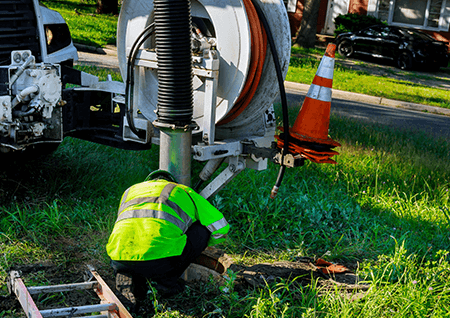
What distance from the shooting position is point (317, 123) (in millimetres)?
3520

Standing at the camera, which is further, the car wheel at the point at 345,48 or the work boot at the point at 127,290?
the car wheel at the point at 345,48

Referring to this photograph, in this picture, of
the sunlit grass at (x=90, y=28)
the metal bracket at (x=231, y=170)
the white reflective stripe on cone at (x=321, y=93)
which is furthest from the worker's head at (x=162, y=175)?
the sunlit grass at (x=90, y=28)

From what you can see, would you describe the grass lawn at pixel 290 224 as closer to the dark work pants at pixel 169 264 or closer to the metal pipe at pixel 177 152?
the dark work pants at pixel 169 264

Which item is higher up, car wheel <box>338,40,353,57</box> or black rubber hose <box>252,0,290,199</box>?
black rubber hose <box>252,0,290,199</box>

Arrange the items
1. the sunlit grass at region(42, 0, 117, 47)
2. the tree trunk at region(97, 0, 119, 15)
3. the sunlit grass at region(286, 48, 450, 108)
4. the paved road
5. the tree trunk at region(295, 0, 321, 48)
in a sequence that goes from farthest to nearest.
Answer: the tree trunk at region(97, 0, 119, 15), the tree trunk at region(295, 0, 321, 48), the sunlit grass at region(42, 0, 117, 47), the sunlit grass at region(286, 48, 450, 108), the paved road

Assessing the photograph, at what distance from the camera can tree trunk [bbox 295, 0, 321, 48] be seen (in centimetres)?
1877

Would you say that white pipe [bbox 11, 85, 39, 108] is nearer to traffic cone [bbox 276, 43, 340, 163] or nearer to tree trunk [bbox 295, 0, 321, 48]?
traffic cone [bbox 276, 43, 340, 163]

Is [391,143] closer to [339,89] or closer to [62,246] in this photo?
[62,246]

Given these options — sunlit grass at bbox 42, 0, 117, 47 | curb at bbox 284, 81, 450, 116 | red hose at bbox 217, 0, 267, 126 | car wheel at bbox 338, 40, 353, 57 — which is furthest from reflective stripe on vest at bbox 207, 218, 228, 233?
car wheel at bbox 338, 40, 353, 57

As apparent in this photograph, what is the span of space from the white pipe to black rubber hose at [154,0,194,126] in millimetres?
1130

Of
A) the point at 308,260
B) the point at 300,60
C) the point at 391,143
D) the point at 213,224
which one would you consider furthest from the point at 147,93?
the point at 300,60

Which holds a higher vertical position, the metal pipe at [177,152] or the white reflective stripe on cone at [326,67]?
the white reflective stripe on cone at [326,67]

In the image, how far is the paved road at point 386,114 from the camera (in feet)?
30.2

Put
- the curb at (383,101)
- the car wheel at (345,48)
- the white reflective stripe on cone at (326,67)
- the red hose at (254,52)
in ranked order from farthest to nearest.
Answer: the car wheel at (345,48) < the curb at (383,101) < the red hose at (254,52) < the white reflective stripe on cone at (326,67)
